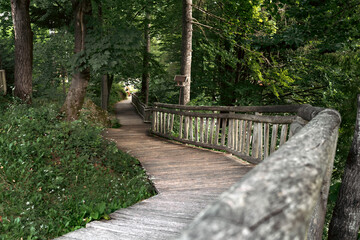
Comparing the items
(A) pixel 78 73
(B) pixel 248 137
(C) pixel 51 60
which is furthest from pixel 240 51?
(C) pixel 51 60

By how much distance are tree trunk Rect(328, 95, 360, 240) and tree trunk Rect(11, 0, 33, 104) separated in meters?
9.29

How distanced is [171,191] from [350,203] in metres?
2.66

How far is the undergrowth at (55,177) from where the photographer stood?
4082 millimetres

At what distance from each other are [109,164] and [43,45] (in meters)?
10.7

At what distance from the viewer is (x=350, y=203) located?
2.98m

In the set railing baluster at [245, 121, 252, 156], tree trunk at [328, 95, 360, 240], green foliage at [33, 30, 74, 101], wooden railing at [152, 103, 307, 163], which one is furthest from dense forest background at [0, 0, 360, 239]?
railing baluster at [245, 121, 252, 156]

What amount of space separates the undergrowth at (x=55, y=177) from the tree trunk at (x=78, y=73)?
3.75 ft

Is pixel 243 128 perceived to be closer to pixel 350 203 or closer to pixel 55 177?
pixel 350 203

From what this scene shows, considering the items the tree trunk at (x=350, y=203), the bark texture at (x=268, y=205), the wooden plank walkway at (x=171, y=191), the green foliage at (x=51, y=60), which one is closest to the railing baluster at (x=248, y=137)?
the wooden plank walkway at (x=171, y=191)

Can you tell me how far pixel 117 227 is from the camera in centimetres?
337

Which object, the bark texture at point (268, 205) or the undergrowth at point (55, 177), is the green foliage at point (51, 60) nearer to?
the undergrowth at point (55, 177)

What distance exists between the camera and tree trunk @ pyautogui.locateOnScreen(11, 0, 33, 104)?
9359 millimetres

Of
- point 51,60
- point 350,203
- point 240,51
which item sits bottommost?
point 350,203

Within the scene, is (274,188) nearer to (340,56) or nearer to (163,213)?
(163,213)
